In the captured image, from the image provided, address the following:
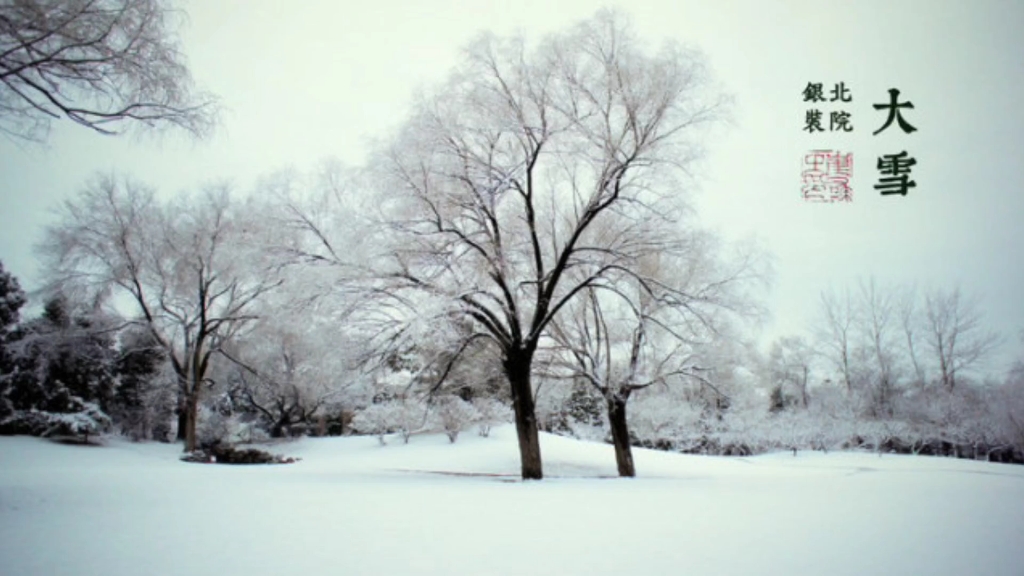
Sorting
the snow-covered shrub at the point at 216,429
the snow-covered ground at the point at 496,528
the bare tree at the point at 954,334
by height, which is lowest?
the snow-covered shrub at the point at 216,429

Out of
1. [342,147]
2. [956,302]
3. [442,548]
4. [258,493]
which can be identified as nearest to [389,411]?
[342,147]

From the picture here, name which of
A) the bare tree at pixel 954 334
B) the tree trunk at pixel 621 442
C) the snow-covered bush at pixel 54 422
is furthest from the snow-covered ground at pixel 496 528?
the bare tree at pixel 954 334

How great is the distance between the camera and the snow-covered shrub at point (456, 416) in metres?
21.6

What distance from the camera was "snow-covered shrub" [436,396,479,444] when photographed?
21.6 m

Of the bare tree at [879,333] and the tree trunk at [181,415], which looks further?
the bare tree at [879,333]

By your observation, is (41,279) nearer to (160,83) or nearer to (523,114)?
(160,83)

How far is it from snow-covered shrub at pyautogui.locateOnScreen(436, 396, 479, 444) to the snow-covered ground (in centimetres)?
1194

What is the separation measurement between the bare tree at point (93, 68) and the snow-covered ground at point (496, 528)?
4.64 m

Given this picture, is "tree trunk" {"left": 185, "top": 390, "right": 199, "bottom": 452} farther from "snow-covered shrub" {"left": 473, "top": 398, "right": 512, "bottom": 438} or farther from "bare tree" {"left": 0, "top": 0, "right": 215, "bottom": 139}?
"bare tree" {"left": 0, "top": 0, "right": 215, "bottom": 139}

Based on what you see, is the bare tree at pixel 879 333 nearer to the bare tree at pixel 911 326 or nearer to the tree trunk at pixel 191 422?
the bare tree at pixel 911 326

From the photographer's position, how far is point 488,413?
22.2m

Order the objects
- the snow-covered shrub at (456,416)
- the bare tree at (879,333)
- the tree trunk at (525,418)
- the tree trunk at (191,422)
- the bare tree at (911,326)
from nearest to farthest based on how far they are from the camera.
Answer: the tree trunk at (525,418), the tree trunk at (191,422), the snow-covered shrub at (456,416), the bare tree at (911,326), the bare tree at (879,333)

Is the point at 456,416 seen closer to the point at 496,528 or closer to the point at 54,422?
the point at 54,422

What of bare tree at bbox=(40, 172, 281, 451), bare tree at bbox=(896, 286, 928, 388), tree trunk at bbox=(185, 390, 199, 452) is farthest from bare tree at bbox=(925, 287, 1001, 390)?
tree trunk at bbox=(185, 390, 199, 452)
